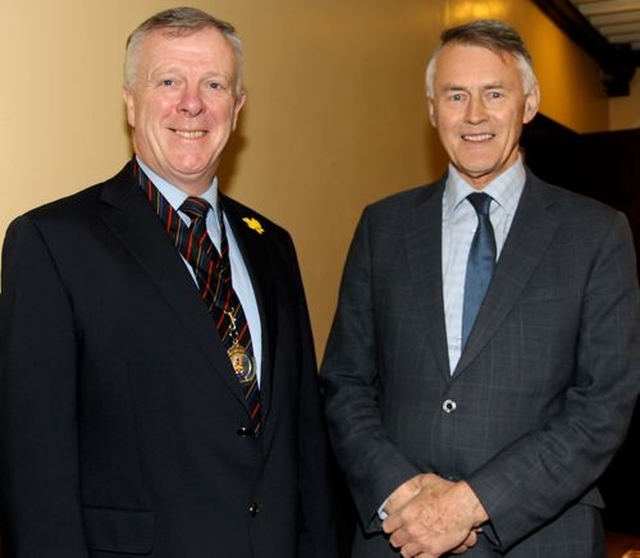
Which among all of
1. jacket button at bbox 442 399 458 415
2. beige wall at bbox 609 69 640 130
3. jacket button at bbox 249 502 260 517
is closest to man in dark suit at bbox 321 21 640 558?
jacket button at bbox 442 399 458 415

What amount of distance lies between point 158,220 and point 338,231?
163cm

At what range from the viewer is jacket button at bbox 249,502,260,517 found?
76.2 inches

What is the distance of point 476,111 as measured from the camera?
2.28 m

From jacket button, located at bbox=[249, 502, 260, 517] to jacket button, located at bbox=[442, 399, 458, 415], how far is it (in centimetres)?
48

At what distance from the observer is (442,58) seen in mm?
2355

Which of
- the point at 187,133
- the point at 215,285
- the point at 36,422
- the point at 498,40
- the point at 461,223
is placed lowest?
the point at 36,422

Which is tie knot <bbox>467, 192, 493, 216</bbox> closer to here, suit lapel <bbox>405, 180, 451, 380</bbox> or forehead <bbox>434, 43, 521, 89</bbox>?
suit lapel <bbox>405, 180, 451, 380</bbox>

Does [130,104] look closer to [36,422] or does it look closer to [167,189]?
[167,189]

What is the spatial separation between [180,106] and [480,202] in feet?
2.49

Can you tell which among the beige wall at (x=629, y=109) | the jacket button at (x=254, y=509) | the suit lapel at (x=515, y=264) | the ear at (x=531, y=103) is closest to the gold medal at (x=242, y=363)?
the jacket button at (x=254, y=509)

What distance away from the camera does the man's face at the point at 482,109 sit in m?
2.28

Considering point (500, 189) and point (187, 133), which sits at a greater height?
point (187, 133)

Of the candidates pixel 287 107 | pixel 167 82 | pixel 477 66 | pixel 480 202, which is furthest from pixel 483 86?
pixel 287 107

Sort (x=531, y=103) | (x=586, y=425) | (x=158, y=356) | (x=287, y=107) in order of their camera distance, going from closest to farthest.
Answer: (x=158, y=356) → (x=586, y=425) → (x=531, y=103) → (x=287, y=107)
